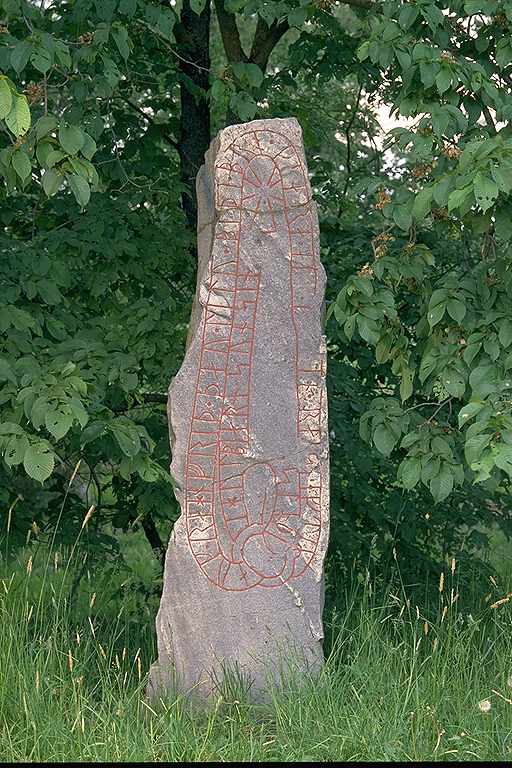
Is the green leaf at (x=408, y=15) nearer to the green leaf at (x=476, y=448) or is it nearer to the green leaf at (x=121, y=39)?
the green leaf at (x=121, y=39)

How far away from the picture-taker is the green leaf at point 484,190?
3.57 metres

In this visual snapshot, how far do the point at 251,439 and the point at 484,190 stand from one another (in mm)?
1216

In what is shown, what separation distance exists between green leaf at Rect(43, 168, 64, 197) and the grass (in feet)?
4.05

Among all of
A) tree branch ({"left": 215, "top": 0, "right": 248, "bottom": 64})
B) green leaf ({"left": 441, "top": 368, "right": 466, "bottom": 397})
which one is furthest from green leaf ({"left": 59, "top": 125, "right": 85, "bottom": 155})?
tree branch ({"left": 215, "top": 0, "right": 248, "bottom": 64})

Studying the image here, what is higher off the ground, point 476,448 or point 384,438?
point 384,438

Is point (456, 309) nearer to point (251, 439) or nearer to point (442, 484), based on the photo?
point (442, 484)

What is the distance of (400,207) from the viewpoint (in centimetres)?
409

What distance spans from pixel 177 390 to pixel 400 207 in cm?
101

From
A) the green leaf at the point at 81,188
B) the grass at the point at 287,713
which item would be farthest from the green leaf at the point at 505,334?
the green leaf at the point at 81,188

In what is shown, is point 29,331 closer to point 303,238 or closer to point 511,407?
point 303,238

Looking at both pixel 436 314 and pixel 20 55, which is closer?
pixel 20 55

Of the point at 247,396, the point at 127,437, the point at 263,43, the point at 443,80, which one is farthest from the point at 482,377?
the point at 263,43

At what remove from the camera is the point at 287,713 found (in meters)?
3.79

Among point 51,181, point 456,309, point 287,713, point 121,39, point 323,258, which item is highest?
point 121,39
